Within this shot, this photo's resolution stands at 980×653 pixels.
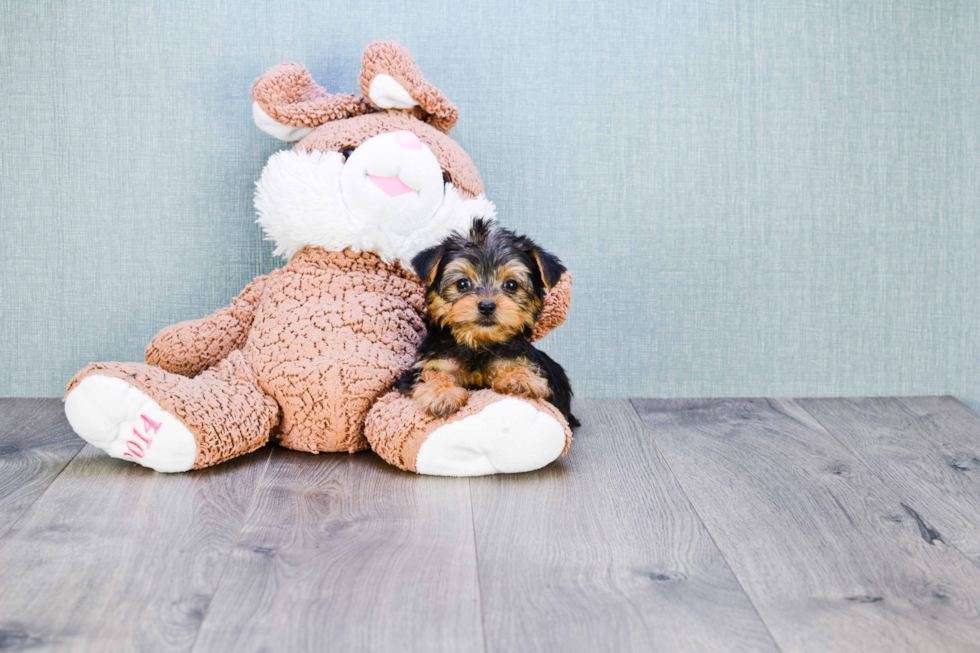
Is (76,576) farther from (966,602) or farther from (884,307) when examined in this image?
(884,307)

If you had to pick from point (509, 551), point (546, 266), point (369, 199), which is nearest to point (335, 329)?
point (369, 199)

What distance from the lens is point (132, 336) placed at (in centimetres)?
244

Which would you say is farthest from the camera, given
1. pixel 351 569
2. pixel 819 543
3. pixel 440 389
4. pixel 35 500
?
pixel 440 389

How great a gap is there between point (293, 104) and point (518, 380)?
0.94 m

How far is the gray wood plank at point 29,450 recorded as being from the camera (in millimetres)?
1684

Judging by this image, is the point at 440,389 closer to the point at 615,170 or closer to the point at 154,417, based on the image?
the point at 154,417

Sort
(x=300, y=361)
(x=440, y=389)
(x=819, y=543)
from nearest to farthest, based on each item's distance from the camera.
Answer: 1. (x=819, y=543)
2. (x=440, y=389)
3. (x=300, y=361)

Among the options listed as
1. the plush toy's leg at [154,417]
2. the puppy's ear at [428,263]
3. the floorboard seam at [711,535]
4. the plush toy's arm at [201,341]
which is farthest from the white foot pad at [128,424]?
the floorboard seam at [711,535]

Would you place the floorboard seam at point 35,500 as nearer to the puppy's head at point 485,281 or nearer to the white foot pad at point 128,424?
the white foot pad at point 128,424

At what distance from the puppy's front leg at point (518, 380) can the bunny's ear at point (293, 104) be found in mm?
800

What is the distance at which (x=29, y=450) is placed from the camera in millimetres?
1999

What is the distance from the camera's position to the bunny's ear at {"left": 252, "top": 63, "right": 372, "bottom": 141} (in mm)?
2100

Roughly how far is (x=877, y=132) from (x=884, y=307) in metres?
0.52

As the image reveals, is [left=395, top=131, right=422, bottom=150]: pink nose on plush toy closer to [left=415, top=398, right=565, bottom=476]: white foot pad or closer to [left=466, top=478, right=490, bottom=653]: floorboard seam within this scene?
[left=415, top=398, right=565, bottom=476]: white foot pad
